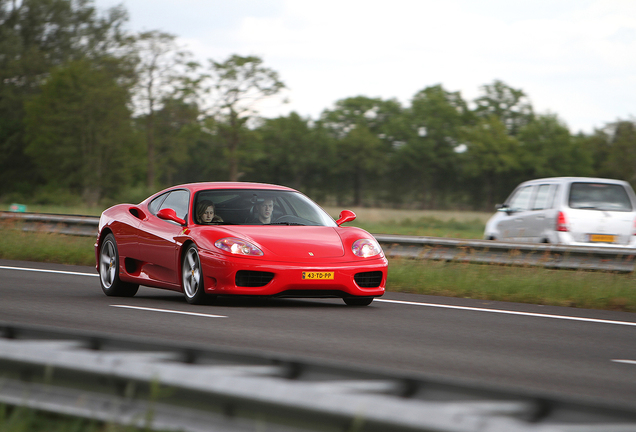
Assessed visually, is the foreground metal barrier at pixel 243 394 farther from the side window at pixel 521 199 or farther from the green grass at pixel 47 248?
the side window at pixel 521 199

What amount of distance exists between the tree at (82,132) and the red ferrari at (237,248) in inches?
2008

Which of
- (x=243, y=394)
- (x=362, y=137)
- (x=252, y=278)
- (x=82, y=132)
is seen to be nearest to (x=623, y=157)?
(x=362, y=137)

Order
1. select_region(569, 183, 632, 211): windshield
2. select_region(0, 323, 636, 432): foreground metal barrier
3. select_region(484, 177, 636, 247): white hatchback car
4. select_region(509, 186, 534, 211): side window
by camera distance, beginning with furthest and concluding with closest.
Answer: select_region(509, 186, 534, 211): side window
select_region(569, 183, 632, 211): windshield
select_region(484, 177, 636, 247): white hatchback car
select_region(0, 323, 636, 432): foreground metal barrier

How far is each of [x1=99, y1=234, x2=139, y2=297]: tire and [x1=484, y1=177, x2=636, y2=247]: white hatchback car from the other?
712 centimetres

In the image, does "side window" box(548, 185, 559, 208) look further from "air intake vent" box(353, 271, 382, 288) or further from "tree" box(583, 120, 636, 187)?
"tree" box(583, 120, 636, 187)

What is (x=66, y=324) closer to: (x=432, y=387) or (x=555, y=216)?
(x=432, y=387)

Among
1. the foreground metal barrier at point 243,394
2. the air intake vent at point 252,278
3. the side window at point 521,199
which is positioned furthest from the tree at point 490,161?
the foreground metal barrier at point 243,394

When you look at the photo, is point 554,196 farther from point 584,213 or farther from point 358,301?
point 358,301

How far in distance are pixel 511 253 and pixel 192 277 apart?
17.6ft

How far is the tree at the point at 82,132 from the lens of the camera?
62.2m

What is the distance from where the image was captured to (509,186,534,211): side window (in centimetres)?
1610

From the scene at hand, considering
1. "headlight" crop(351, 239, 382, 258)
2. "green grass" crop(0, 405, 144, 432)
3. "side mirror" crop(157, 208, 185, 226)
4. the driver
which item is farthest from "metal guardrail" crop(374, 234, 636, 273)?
"green grass" crop(0, 405, 144, 432)

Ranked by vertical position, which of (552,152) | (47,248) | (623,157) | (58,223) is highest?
(552,152)

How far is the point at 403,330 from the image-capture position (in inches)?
320
